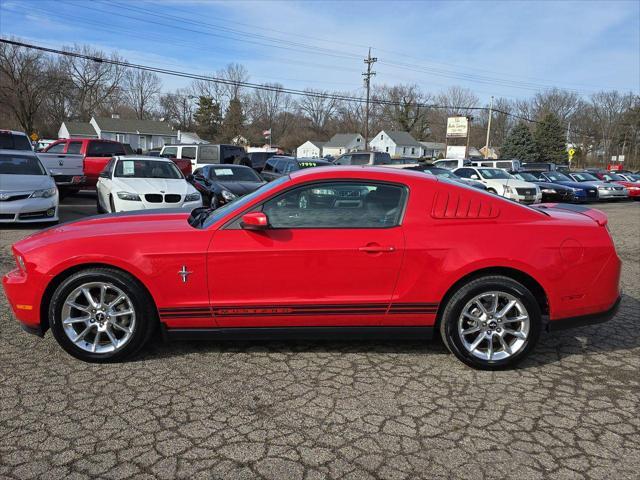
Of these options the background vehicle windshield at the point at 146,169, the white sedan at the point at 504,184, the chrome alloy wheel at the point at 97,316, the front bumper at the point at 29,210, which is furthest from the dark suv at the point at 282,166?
the chrome alloy wheel at the point at 97,316

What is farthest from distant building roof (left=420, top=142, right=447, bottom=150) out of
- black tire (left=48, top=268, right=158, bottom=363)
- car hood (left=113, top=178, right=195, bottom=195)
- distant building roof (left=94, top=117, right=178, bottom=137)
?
Answer: black tire (left=48, top=268, right=158, bottom=363)

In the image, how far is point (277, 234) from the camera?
368cm

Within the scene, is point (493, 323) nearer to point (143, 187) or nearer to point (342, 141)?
point (143, 187)

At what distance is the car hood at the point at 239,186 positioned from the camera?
11.8 m

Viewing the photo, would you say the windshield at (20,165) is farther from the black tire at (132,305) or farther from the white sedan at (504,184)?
the white sedan at (504,184)

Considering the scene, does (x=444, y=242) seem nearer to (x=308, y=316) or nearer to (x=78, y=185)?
(x=308, y=316)

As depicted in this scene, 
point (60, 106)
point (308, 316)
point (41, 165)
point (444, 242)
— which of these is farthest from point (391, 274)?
point (60, 106)

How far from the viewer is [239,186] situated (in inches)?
476

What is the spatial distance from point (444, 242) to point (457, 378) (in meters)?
1.01

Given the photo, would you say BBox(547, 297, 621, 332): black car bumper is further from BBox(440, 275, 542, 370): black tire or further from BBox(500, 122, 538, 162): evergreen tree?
BBox(500, 122, 538, 162): evergreen tree

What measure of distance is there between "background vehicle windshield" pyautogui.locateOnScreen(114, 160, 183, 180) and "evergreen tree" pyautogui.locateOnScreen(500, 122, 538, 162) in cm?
6390

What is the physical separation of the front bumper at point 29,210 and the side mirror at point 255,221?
7.66 meters

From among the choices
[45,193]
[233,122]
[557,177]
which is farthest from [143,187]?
[233,122]

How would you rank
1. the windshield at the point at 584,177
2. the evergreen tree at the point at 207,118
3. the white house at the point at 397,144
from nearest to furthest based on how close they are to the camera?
1. the windshield at the point at 584,177
2. the evergreen tree at the point at 207,118
3. the white house at the point at 397,144
